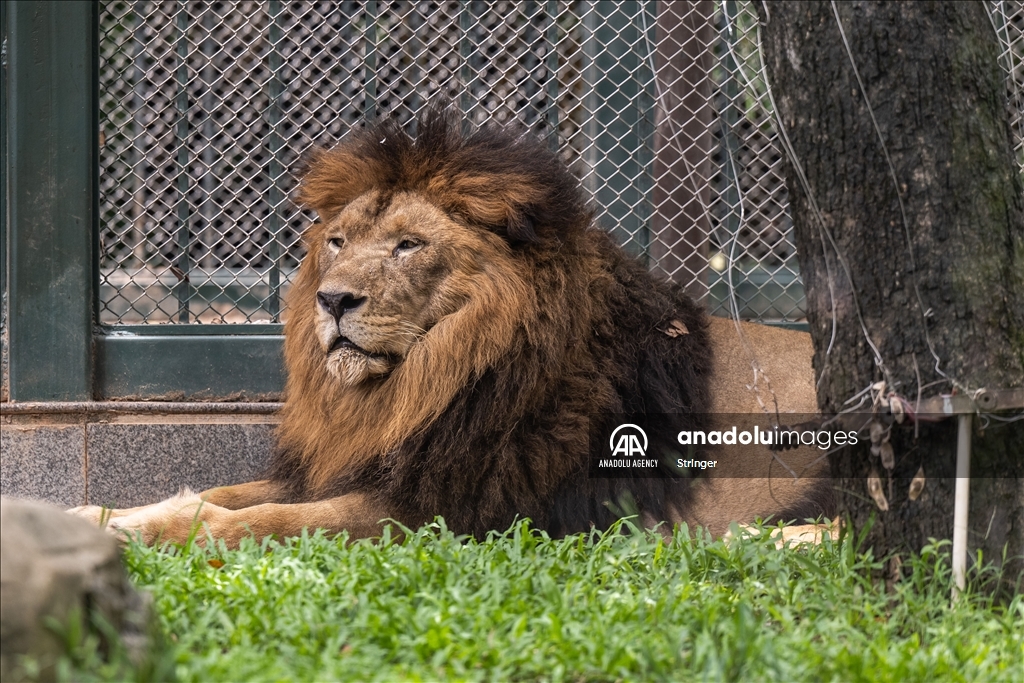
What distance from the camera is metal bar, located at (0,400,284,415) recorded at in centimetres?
454

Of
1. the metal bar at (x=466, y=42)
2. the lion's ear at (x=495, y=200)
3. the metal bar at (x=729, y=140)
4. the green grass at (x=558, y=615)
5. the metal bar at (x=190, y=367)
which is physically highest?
the metal bar at (x=466, y=42)

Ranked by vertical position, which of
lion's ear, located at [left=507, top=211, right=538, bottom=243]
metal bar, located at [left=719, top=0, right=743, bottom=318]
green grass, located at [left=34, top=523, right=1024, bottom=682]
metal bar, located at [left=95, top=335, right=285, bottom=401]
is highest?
metal bar, located at [left=719, top=0, right=743, bottom=318]

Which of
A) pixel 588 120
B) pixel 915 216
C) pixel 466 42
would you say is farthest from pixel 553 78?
pixel 915 216

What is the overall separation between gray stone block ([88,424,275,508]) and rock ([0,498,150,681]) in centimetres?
255

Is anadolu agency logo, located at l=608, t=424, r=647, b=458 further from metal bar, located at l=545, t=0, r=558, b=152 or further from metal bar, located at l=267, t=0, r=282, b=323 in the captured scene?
metal bar, located at l=267, t=0, r=282, b=323

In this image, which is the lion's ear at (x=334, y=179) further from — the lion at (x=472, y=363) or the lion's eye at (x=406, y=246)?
the lion's eye at (x=406, y=246)

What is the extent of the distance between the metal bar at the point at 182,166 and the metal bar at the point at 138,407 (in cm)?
53

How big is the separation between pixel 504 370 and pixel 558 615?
3.89ft

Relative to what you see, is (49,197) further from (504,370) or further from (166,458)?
(504,370)

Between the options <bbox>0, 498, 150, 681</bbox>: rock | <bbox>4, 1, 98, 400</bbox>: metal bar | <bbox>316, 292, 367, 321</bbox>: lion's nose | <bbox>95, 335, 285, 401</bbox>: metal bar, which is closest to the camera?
<bbox>0, 498, 150, 681</bbox>: rock

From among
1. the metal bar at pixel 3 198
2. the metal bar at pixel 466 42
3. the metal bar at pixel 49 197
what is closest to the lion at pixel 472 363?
the metal bar at pixel 466 42

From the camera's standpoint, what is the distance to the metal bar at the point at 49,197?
461cm

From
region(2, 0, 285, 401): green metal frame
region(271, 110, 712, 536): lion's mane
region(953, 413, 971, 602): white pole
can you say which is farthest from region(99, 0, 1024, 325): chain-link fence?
region(953, 413, 971, 602): white pole

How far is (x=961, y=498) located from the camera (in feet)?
8.41
